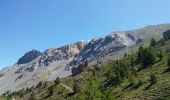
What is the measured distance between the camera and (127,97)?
304ft

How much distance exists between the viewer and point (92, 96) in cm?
6700

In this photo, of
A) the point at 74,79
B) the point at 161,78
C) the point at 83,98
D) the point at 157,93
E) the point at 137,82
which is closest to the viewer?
the point at 83,98

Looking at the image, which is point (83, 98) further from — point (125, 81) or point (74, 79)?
point (74, 79)

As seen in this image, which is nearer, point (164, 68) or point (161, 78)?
point (161, 78)

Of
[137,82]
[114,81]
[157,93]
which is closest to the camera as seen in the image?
[157,93]

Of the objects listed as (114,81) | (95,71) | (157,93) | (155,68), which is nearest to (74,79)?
(95,71)

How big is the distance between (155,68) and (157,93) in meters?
40.8

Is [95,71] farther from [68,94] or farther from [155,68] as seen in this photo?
[155,68]

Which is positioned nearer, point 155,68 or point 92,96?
point 92,96

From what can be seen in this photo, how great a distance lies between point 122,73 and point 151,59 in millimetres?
14986

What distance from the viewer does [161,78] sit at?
101 meters

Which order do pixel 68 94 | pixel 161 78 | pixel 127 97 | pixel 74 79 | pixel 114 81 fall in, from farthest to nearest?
1. pixel 74 79
2. pixel 68 94
3. pixel 114 81
4. pixel 161 78
5. pixel 127 97

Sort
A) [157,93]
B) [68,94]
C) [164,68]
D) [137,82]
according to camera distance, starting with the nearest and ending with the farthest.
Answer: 1. [157,93]
2. [137,82]
3. [164,68]
4. [68,94]

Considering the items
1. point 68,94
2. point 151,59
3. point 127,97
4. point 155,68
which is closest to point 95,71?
point 68,94
